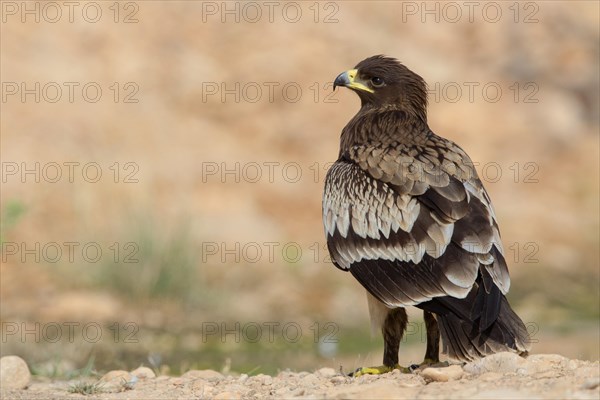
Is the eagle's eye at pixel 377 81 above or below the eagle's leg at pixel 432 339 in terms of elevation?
above

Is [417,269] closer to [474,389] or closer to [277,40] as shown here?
[474,389]

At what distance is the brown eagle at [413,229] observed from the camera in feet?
22.7

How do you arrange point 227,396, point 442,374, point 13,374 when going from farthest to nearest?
1. point 13,374
2. point 227,396
3. point 442,374

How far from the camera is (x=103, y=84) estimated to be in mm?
19594

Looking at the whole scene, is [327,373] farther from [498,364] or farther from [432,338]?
[498,364]

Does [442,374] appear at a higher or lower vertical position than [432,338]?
lower

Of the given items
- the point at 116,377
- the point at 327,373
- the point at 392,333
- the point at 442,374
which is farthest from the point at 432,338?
the point at 116,377

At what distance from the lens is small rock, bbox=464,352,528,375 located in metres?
6.54

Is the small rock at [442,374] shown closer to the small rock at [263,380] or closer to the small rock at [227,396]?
the small rock at [227,396]

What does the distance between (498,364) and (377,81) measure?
113 inches

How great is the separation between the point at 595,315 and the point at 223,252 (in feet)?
16.8

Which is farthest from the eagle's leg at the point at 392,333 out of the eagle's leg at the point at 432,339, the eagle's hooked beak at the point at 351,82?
the eagle's hooked beak at the point at 351,82

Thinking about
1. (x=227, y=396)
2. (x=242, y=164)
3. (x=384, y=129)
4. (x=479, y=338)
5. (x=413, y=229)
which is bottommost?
(x=227, y=396)

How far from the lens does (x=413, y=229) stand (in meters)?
7.36
